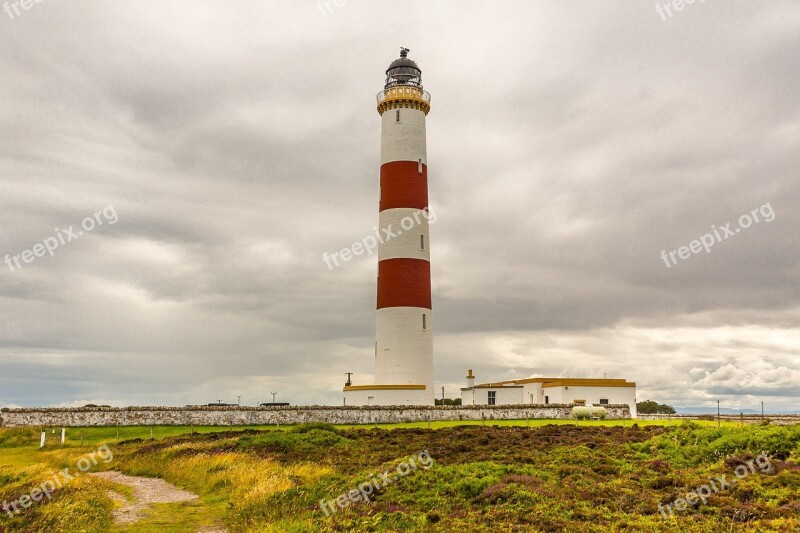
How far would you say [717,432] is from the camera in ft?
70.8

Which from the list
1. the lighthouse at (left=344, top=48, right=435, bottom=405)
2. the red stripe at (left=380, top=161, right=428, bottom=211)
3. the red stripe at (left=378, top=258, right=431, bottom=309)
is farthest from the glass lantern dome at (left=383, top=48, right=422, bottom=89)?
the red stripe at (left=378, top=258, right=431, bottom=309)

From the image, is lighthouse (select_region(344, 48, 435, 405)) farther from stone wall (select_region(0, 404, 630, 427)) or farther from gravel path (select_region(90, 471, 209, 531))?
gravel path (select_region(90, 471, 209, 531))

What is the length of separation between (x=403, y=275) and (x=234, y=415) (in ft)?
44.4

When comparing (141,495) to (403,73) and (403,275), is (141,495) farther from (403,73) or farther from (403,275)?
(403,73)

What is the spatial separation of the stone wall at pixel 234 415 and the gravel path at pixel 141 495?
15123 mm

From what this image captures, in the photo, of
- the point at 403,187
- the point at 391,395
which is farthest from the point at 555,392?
the point at 403,187

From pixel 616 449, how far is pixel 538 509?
9341mm

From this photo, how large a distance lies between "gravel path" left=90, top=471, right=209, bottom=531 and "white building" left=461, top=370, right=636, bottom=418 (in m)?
30.7

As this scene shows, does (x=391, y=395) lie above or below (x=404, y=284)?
below

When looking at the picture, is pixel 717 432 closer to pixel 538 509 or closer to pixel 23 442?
pixel 538 509

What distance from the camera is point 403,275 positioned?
41.2 m

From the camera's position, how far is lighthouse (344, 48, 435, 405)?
40812 mm

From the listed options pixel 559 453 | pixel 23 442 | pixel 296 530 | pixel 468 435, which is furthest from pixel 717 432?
pixel 23 442

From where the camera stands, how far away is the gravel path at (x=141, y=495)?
1608 centimetres
